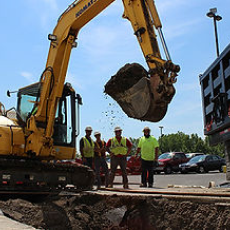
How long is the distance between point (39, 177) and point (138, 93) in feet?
11.3

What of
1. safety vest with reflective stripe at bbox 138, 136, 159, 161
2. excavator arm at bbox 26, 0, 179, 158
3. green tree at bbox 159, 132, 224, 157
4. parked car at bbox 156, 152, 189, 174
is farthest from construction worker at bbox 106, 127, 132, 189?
green tree at bbox 159, 132, 224, 157

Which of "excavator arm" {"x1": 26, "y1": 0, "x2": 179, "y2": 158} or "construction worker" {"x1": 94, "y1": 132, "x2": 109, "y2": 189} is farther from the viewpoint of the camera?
"construction worker" {"x1": 94, "y1": 132, "x2": 109, "y2": 189}

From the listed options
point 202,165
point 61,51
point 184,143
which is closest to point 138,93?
point 61,51

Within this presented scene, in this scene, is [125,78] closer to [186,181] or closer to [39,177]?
[39,177]

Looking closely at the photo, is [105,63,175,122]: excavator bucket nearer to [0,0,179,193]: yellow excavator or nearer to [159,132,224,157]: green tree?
[0,0,179,193]: yellow excavator

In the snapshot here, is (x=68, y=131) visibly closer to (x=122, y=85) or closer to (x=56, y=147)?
(x=56, y=147)

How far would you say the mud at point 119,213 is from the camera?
16.2 ft

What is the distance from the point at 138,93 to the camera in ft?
21.4

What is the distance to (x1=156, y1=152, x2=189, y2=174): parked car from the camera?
22.0 m

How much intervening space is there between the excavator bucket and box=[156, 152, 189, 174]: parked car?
15.2m

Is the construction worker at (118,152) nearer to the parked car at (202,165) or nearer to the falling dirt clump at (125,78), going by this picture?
the falling dirt clump at (125,78)

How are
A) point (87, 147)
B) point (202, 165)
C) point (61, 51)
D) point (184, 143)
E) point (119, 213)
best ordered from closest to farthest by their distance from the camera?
point (119, 213), point (61, 51), point (87, 147), point (202, 165), point (184, 143)

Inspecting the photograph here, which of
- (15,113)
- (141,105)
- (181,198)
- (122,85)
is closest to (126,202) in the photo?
(181,198)

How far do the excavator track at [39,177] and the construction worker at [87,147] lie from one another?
44.5 inches
